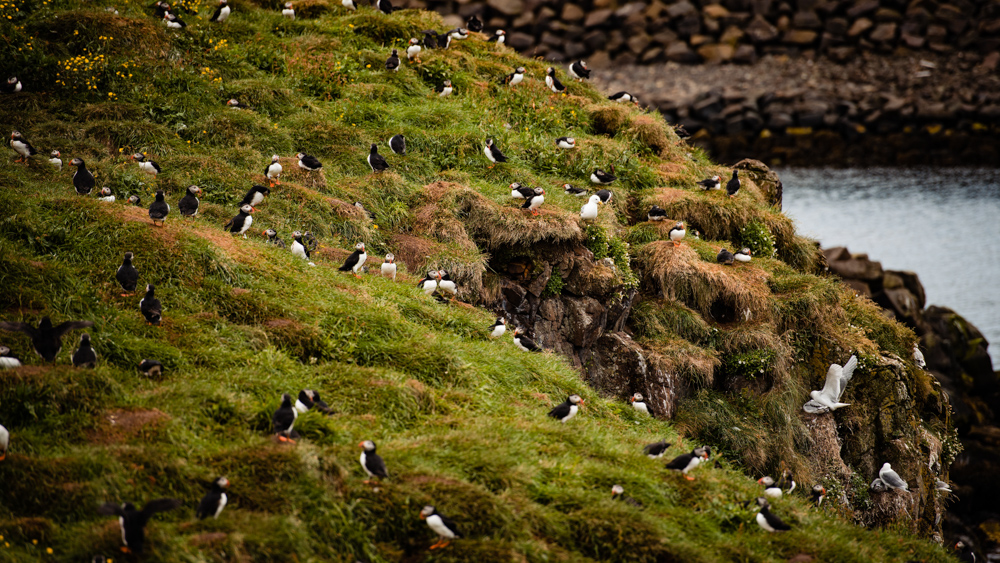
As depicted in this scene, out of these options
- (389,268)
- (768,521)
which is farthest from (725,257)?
(768,521)

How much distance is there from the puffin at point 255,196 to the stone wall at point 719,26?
42.7 m

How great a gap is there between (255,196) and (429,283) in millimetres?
3493

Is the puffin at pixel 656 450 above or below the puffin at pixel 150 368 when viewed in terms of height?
below

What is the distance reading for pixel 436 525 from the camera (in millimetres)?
7176

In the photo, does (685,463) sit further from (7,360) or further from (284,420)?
(7,360)

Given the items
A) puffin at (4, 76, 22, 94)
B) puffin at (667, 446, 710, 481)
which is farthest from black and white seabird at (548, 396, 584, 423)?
puffin at (4, 76, 22, 94)

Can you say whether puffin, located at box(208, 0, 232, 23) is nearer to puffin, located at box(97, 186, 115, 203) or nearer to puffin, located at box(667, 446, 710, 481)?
puffin, located at box(97, 186, 115, 203)

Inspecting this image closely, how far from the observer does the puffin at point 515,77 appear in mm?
19516

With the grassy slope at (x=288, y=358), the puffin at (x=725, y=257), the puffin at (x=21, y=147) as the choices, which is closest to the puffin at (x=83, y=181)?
the grassy slope at (x=288, y=358)

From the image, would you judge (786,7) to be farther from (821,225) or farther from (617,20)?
(821,225)

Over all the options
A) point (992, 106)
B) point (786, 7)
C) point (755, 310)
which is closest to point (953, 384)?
point (755, 310)

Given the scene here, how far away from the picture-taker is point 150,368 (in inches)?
346

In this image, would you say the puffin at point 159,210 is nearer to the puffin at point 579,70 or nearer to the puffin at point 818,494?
the puffin at point 818,494

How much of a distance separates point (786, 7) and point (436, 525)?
57.6 m
